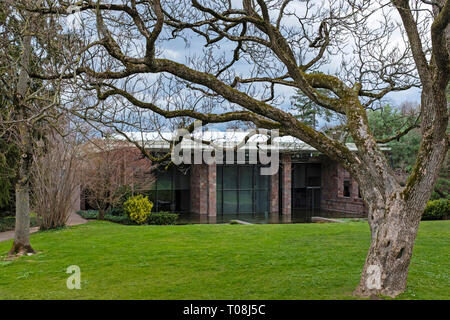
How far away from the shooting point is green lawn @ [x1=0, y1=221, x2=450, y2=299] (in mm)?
7004

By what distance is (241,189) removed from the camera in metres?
27.6

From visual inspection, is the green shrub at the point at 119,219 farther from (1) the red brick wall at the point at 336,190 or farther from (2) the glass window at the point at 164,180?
(1) the red brick wall at the point at 336,190

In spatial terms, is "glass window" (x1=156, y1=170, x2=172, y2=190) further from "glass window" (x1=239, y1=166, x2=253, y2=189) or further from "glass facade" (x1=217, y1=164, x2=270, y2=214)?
"glass window" (x1=239, y1=166, x2=253, y2=189)

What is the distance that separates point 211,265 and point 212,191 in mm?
16307

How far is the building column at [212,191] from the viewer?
25156 millimetres

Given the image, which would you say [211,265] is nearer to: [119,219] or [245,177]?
[119,219]

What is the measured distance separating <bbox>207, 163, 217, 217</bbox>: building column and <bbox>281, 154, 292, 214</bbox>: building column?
4621mm

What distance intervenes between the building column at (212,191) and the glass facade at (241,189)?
1.63 meters

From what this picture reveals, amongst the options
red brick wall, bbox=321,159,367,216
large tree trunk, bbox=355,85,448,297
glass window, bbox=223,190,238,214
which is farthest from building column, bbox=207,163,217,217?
large tree trunk, bbox=355,85,448,297

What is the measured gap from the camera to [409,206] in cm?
596

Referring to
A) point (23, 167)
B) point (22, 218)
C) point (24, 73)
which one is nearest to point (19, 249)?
point (22, 218)

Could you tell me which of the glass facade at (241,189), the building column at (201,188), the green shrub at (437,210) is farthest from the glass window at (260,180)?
the green shrub at (437,210)

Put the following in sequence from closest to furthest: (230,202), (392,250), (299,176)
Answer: (392,250)
(230,202)
(299,176)

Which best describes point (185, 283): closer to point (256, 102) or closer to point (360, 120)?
point (256, 102)
